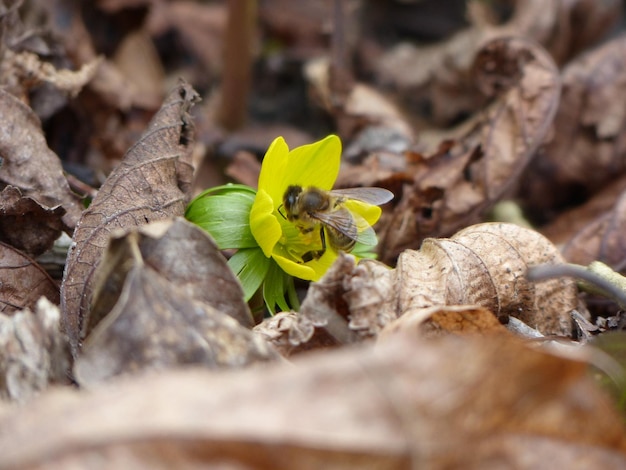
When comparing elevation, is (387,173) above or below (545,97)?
below

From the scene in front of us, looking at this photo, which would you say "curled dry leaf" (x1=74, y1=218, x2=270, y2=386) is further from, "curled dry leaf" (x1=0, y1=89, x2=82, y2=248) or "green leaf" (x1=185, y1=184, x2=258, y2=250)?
"curled dry leaf" (x1=0, y1=89, x2=82, y2=248)

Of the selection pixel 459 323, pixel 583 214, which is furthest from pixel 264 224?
pixel 583 214

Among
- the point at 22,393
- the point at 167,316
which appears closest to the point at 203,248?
the point at 167,316

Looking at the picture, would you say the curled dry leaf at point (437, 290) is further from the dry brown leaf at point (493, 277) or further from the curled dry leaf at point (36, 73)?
the curled dry leaf at point (36, 73)

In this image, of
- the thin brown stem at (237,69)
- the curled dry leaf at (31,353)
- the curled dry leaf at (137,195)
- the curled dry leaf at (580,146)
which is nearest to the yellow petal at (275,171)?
the curled dry leaf at (137,195)

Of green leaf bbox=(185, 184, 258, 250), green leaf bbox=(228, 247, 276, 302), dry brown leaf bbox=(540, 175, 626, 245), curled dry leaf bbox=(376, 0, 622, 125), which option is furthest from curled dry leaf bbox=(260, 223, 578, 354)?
curled dry leaf bbox=(376, 0, 622, 125)

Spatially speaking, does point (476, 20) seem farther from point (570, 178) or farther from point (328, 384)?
point (328, 384)
